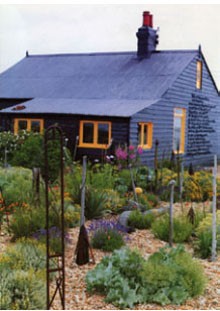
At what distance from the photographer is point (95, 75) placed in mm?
17391

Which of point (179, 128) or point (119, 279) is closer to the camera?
point (119, 279)

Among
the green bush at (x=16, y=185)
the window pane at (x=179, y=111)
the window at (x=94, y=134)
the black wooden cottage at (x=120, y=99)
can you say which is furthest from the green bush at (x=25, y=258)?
the window pane at (x=179, y=111)

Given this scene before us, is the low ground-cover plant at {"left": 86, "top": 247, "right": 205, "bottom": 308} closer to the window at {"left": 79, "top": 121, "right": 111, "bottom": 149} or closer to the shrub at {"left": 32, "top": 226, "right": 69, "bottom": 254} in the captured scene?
the shrub at {"left": 32, "top": 226, "right": 69, "bottom": 254}

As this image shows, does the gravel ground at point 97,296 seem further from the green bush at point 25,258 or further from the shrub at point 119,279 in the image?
the green bush at point 25,258

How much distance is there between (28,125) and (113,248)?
9985 mm

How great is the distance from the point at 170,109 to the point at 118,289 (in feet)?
43.1

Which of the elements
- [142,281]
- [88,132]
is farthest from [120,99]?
[142,281]

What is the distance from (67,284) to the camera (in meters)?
5.57

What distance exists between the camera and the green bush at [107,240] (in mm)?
6732

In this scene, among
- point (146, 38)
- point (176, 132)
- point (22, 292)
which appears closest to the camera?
point (22, 292)

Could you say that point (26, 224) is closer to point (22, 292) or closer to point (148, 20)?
point (22, 292)

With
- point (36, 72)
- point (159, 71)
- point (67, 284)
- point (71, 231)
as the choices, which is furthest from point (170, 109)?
point (67, 284)

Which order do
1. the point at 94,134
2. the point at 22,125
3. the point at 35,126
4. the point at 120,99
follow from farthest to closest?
the point at 120,99
the point at 22,125
the point at 35,126
the point at 94,134

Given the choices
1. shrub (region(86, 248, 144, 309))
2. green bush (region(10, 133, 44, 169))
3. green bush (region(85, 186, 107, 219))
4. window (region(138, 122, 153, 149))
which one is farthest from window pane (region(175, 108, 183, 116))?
shrub (region(86, 248, 144, 309))
